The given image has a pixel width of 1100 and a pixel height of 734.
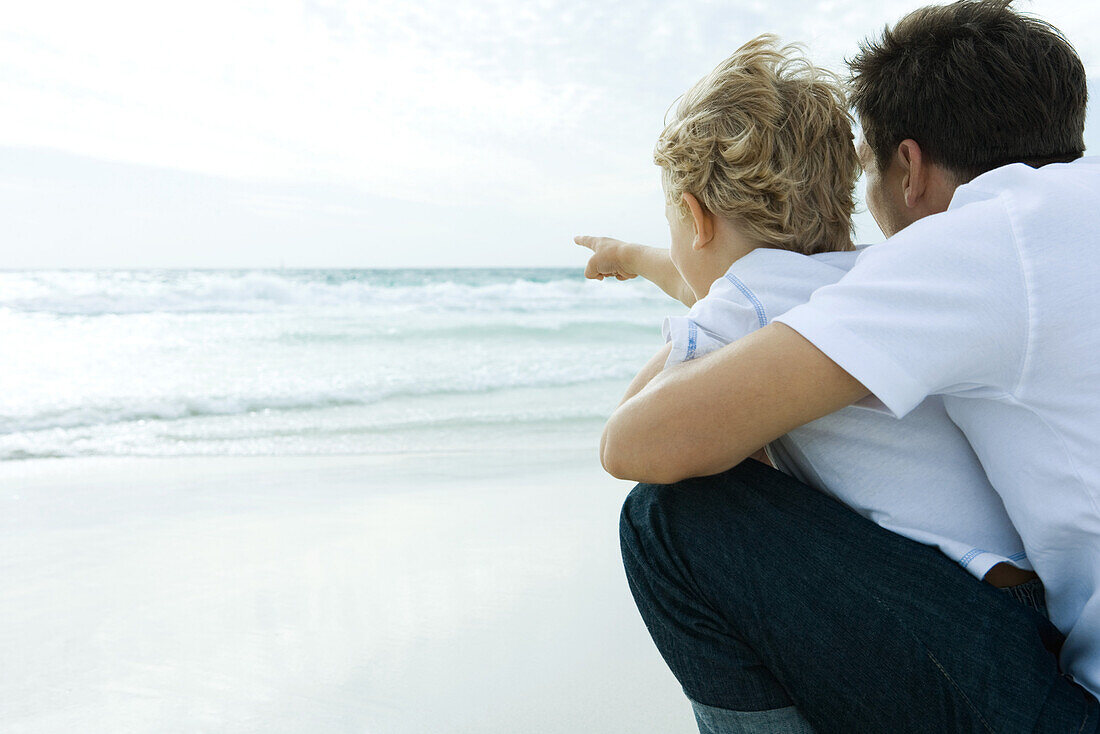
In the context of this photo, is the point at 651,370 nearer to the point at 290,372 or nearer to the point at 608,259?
the point at 608,259

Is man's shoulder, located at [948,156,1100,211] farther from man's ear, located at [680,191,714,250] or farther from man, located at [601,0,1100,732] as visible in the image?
man's ear, located at [680,191,714,250]

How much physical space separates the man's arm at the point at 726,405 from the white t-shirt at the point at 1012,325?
4cm

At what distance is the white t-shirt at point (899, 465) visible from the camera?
1007mm

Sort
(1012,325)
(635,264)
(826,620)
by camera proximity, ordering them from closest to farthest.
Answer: (1012,325) < (826,620) < (635,264)

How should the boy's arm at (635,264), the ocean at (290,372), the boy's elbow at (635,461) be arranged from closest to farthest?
the boy's elbow at (635,461) < the boy's arm at (635,264) < the ocean at (290,372)

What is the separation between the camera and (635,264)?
5.71ft

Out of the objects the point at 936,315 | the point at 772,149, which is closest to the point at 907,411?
the point at 936,315

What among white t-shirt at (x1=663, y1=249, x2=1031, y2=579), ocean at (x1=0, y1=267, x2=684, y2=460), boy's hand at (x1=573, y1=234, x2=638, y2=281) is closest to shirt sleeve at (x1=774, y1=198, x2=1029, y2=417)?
white t-shirt at (x1=663, y1=249, x2=1031, y2=579)

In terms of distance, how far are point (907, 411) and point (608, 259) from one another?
0.97 metres

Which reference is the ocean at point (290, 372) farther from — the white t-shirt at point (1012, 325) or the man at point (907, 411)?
the white t-shirt at point (1012, 325)

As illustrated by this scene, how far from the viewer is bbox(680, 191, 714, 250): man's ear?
1281 millimetres

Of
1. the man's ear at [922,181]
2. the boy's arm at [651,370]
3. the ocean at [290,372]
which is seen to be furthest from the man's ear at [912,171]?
the ocean at [290,372]

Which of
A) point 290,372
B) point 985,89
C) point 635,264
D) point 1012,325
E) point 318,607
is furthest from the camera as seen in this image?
point 290,372

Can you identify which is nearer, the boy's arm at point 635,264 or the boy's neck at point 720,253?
the boy's neck at point 720,253
